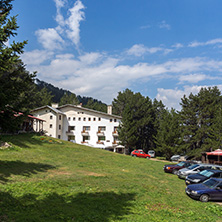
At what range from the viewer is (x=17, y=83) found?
12.5 meters

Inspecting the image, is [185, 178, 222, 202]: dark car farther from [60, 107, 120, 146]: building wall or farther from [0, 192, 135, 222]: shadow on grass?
[60, 107, 120, 146]: building wall

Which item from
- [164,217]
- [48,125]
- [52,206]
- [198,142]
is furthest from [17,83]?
[198,142]

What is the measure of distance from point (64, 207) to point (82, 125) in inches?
1662

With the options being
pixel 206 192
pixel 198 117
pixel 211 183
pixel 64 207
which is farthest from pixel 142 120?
pixel 64 207

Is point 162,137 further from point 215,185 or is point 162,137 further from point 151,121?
point 215,185

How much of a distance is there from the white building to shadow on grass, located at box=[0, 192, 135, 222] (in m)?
37.2

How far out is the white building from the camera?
48250mm

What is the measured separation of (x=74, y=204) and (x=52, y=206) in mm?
1037

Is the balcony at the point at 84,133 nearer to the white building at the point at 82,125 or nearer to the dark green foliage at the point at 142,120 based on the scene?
the white building at the point at 82,125

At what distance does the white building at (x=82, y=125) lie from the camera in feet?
158

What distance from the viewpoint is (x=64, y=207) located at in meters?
8.80

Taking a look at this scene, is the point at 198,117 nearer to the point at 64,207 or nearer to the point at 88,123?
the point at 88,123

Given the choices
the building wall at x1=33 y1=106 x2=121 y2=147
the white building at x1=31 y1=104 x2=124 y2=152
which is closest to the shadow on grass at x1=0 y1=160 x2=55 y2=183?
the white building at x1=31 y1=104 x2=124 y2=152

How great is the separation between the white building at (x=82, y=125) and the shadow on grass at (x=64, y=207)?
122 ft
